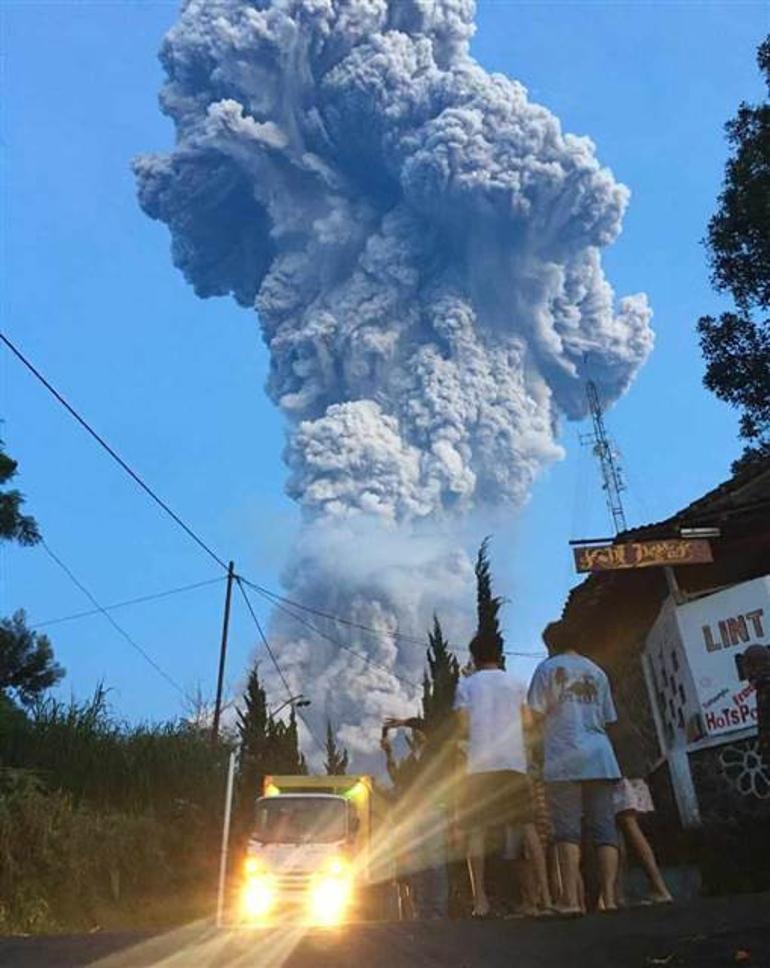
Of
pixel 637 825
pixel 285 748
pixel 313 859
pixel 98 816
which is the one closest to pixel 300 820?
pixel 313 859

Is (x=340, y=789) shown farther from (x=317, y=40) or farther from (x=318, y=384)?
(x=317, y=40)

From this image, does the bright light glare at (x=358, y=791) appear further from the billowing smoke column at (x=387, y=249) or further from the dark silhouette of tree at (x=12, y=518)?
the billowing smoke column at (x=387, y=249)

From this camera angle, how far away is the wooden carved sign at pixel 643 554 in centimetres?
964

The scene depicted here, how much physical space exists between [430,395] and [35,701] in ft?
104

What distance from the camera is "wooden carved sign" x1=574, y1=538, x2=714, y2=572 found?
964 centimetres

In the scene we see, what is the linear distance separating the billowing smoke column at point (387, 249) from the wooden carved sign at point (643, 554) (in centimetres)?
3762

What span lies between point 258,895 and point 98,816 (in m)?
4.53

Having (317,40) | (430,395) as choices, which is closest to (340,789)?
(430,395)

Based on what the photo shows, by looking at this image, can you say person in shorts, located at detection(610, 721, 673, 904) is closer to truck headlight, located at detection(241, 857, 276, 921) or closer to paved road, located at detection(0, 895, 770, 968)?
paved road, located at detection(0, 895, 770, 968)

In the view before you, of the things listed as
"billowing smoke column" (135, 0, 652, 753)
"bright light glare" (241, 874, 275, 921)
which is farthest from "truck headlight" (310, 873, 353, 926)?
"billowing smoke column" (135, 0, 652, 753)

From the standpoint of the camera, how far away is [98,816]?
1521 cm

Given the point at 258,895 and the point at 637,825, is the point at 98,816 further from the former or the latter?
the point at 637,825

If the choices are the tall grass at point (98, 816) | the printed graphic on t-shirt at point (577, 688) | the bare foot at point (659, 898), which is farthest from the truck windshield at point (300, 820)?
the printed graphic on t-shirt at point (577, 688)

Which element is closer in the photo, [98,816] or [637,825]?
[637,825]
